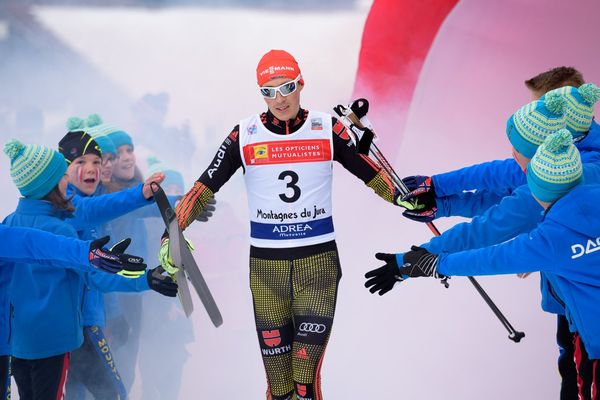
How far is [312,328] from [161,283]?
669 millimetres

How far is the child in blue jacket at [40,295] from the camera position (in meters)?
3.09

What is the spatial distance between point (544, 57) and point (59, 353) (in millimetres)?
3946

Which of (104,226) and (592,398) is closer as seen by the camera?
(592,398)

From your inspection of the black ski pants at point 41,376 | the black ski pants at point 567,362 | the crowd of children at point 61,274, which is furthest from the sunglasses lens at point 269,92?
the black ski pants at point 567,362

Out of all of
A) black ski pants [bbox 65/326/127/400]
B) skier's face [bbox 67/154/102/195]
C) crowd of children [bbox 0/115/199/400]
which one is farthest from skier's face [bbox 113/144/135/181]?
black ski pants [bbox 65/326/127/400]

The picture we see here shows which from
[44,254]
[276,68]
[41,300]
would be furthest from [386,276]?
[41,300]

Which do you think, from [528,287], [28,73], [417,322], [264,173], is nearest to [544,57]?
[528,287]

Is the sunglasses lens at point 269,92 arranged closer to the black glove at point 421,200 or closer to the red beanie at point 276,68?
the red beanie at point 276,68

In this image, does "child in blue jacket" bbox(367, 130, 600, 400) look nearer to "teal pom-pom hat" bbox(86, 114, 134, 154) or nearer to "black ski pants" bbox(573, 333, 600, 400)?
"black ski pants" bbox(573, 333, 600, 400)

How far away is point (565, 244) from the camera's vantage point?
2385 millimetres

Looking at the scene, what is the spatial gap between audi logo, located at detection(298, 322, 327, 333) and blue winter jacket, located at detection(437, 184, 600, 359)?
2.46ft

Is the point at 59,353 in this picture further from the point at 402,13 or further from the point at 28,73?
the point at 402,13

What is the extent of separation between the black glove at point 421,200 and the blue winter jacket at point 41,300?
128 cm

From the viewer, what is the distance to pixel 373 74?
5.27m
